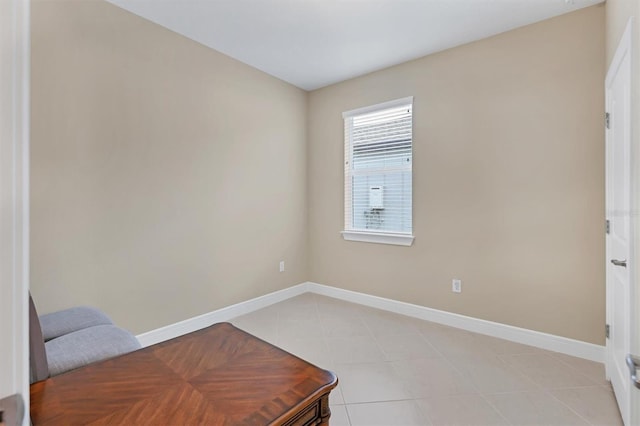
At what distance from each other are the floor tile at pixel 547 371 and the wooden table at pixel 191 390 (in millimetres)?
1966

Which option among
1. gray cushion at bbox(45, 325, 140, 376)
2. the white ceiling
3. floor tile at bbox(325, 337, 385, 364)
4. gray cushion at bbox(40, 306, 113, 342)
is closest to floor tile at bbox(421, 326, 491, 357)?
floor tile at bbox(325, 337, 385, 364)

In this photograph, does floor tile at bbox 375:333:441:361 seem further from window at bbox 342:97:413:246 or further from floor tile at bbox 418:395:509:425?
window at bbox 342:97:413:246

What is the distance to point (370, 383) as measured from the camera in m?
2.04

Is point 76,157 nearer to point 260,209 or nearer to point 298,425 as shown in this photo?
point 260,209

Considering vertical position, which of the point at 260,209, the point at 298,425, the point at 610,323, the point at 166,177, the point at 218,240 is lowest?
the point at 610,323

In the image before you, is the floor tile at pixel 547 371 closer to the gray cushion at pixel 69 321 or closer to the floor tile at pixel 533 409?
the floor tile at pixel 533 409

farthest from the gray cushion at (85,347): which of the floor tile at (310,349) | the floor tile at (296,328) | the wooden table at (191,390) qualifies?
the floor tile at (296,328)

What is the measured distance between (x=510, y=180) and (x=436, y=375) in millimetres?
1726

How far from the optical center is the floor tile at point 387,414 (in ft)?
5.53

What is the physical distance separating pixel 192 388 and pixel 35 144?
2.07 m

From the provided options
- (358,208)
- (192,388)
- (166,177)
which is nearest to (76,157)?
(166,177)

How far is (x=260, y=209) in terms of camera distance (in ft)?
11.4

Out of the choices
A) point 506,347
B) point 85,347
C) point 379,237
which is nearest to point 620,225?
point 506,347

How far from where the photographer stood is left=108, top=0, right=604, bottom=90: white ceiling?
230 centimetres
